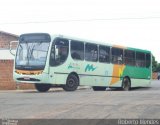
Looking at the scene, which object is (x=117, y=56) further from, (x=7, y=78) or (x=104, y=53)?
(x=7, y=78)

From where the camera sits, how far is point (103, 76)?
27.6 metres

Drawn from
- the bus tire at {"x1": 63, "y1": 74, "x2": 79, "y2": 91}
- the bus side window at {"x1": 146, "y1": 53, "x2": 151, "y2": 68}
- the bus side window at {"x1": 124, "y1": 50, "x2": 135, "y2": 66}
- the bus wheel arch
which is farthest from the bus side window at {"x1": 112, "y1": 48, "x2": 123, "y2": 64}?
the bus tire at {"x1": 63, "y1": 74, "x2": 79, "y2": 91}

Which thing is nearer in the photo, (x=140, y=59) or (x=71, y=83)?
(x=71, y=83)

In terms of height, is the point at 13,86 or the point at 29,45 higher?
the point at 29,45

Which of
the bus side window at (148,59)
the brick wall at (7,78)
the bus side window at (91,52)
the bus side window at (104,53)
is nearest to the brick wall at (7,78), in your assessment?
the brick wall at (7,78)

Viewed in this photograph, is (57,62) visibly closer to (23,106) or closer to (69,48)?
(69,48)

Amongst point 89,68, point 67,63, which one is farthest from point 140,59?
point 67,63

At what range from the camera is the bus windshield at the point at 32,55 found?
76.9ft

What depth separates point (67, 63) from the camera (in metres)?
24.2

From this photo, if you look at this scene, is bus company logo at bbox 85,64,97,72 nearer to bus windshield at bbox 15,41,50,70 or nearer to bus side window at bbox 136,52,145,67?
bus windshield at bbox 15,41,50,70

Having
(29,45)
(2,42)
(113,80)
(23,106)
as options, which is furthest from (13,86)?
(23,106)

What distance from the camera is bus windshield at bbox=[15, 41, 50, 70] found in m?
23.4

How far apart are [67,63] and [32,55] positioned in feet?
5.59

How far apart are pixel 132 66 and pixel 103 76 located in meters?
3.79
